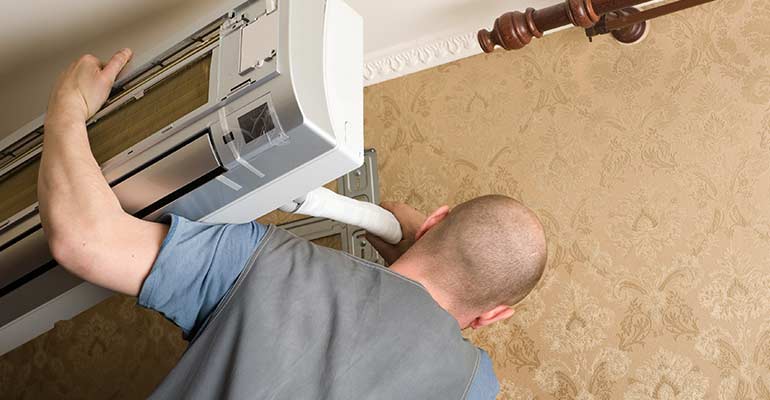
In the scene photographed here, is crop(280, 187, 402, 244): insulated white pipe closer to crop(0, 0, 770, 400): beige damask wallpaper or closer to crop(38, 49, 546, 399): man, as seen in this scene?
crop(38, 49, 546, 399): man

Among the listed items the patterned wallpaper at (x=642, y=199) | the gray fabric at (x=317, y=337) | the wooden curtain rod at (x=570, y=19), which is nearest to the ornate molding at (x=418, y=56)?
the patterned wallpaper at (x=642, y=199)

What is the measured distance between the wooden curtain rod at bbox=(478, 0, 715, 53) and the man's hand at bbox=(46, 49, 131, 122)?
0.71 m

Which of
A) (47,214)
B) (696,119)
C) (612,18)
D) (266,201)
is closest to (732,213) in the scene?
(696,119)

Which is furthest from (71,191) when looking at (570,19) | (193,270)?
(570,19)

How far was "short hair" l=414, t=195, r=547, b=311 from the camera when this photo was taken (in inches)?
48.9

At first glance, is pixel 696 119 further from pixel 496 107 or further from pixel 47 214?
pixel 47 214

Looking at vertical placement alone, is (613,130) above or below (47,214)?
below

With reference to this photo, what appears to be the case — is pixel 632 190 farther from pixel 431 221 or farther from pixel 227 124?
pixel 227 124

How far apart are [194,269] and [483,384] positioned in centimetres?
51

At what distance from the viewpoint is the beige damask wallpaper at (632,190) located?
1400mm

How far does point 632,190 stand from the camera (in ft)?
4.95

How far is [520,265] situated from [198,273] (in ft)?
1.86

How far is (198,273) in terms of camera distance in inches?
38.9

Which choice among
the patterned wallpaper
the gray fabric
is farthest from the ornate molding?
the gray fabric
